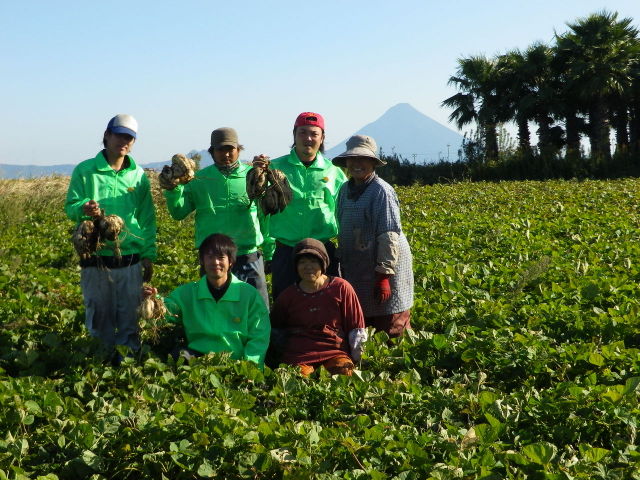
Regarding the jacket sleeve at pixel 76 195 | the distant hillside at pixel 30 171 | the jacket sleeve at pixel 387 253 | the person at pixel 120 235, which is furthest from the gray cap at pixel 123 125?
the distant hillside at pixel 30 171

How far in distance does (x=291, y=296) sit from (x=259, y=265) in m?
0.46

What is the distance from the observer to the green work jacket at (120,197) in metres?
4.78

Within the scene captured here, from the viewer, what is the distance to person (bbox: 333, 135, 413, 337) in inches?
201

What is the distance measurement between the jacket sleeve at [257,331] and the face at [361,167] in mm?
1114

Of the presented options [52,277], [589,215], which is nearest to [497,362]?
[52,277]

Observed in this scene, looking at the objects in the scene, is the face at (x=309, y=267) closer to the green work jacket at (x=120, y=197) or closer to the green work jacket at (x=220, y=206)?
the green work jacket at (x=220, y=206)

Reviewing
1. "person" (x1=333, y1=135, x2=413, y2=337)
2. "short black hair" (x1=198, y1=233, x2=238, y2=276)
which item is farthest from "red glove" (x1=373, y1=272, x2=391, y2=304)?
"short black hair" (x1=198, y1=233, x2=238, y2=276)

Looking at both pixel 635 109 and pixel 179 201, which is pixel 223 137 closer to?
pixel 179 201

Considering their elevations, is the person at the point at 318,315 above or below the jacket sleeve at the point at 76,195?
below

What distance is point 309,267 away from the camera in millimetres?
4984

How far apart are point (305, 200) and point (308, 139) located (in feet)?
1.44

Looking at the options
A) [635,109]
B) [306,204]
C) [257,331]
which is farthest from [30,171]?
[635,109]

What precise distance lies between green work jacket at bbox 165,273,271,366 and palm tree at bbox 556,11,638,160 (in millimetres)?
22985

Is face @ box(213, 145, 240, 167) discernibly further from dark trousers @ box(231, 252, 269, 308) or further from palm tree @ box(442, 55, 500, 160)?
palm tree @ box(442, 55, 500, 160)
